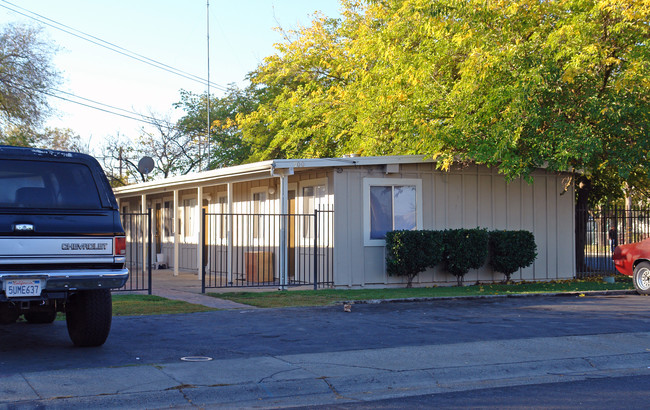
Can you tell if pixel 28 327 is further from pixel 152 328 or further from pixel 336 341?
pixel 336 341

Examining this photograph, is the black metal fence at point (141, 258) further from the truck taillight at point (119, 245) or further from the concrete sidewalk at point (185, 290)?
the truck taillight at point (119, 245)

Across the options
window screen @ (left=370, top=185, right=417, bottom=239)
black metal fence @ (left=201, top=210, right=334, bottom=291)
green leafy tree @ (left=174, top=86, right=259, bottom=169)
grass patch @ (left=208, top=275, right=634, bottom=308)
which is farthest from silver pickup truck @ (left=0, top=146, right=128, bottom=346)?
green leafy tree @ (left=174, top=86, right=259, bottom=169)

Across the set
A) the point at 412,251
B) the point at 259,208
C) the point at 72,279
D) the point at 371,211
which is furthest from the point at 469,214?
the point at 72,279

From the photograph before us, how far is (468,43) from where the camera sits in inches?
699

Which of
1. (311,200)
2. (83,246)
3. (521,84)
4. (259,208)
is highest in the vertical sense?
(521,84)

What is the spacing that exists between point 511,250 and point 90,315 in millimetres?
12218

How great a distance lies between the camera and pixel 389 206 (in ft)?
56.7

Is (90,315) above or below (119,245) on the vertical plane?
below

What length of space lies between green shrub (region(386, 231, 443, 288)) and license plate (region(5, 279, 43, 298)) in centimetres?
1030

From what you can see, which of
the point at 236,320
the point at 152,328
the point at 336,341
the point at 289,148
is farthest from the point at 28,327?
the point at 289,148

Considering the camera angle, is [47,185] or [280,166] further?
[280,166]

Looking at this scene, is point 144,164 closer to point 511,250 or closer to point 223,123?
point 511,250

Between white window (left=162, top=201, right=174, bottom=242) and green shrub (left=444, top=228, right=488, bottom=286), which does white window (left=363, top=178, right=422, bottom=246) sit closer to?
green shrub (left=444, top=228, right=488, bottom=286)

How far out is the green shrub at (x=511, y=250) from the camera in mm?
17938
